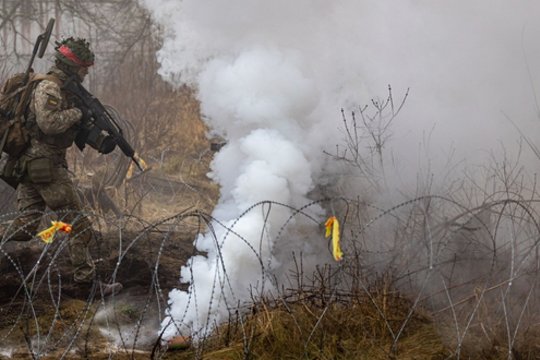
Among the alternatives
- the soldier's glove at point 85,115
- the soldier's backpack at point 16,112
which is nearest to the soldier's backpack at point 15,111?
the soldier's backpack at point 16,112

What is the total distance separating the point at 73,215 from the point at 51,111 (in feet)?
2.96

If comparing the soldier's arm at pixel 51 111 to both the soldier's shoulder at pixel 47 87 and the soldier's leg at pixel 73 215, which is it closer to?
the soldier's shoulder at pixel 47 87

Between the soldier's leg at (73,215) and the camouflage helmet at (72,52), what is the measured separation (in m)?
0.86

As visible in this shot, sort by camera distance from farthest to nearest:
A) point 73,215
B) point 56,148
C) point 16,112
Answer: point 73,215, point 56,148, point 16,112

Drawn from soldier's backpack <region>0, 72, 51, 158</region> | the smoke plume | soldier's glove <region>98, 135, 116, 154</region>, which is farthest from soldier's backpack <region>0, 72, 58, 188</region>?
the smoke plume

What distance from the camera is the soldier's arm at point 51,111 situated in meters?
5.09

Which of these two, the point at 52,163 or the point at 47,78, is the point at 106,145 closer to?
the point at 52,163

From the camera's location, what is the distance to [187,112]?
463 inches

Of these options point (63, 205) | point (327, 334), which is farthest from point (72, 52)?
point (327, 334)

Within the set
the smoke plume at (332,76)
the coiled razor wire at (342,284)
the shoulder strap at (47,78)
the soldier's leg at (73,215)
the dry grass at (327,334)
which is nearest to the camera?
the dry grass at (327,334)

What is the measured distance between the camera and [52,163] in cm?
531

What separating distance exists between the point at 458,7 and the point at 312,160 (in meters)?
2.35

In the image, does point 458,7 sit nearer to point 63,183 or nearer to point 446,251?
point 446,251

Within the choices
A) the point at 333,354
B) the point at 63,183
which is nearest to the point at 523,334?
the point at 333,354
